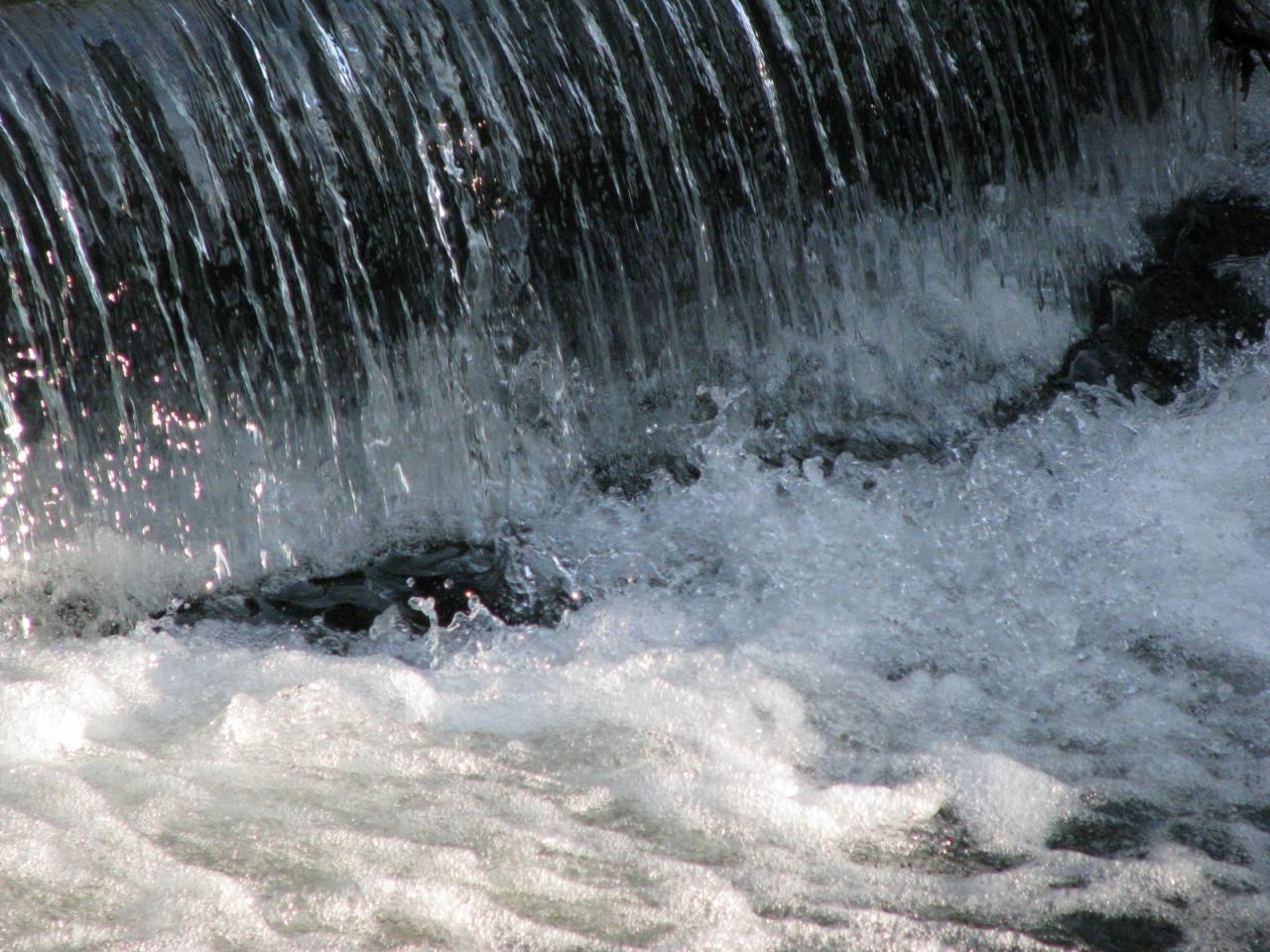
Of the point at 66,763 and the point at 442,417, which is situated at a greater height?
the point at 442,417

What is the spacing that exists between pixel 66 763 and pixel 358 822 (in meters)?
0.76

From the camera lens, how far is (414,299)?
3.99 meters

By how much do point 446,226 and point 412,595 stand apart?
1.14m

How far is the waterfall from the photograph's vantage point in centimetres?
365

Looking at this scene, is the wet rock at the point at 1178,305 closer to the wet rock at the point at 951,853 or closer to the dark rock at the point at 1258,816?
the dark rock at the point at 1258,816

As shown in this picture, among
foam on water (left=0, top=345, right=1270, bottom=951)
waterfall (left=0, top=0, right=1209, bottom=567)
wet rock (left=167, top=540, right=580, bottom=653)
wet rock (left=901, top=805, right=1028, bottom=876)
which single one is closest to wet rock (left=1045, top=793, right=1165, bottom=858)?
foam on water (left=0, top=345, right=1270, bottom=951)

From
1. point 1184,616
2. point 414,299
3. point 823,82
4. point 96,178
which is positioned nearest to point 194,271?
point 96,178

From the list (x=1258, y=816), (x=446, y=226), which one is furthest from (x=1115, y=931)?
(x=446, y=226)

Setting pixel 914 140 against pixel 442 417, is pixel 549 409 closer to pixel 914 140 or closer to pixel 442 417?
pixel 442 417

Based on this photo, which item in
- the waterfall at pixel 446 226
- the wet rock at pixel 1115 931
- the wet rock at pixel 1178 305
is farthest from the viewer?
the wet rock at pixel 1178 305

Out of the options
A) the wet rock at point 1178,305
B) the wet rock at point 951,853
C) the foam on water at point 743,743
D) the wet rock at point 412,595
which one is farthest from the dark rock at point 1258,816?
the wet rock at point 1178,305

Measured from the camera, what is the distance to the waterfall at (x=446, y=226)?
365 centimetres

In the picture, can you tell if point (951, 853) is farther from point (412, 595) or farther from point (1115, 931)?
point (412, 595)

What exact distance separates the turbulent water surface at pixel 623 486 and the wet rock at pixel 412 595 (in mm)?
59
